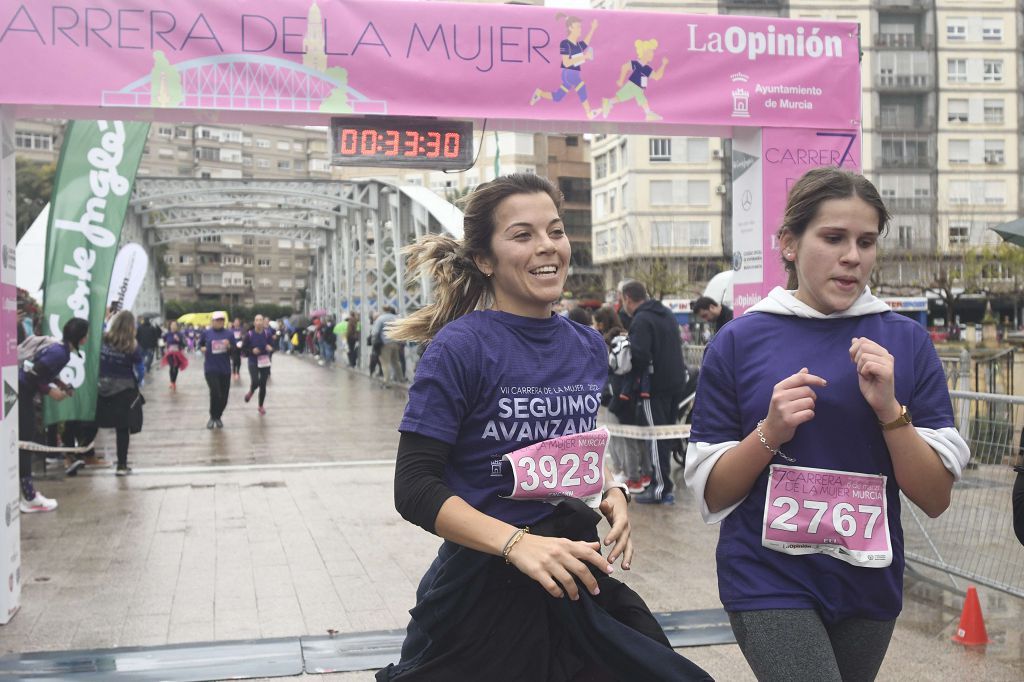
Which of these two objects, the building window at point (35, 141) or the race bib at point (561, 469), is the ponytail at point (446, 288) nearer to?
the race bib at point (561, 469)

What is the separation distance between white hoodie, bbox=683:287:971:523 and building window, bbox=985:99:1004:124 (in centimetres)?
7173

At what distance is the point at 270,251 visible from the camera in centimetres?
12331

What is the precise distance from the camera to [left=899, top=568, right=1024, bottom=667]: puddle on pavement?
532 centimetres

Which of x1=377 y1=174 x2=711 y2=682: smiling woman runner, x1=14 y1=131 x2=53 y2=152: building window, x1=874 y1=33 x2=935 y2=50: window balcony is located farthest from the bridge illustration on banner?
x1=14 y1=131 x2=53 y2=152: building window

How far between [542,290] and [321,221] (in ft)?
158

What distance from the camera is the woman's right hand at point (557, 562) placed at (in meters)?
2.23

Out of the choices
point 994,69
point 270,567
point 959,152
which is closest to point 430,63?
point 270,567

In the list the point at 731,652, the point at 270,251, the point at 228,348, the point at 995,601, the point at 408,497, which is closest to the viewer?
the point at 408,497

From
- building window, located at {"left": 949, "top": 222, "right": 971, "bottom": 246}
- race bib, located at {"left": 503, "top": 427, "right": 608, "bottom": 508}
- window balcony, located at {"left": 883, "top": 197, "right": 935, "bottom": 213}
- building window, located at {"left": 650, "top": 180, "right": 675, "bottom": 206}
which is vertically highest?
building window, located at {"left": 650, "top": 180, "right": 675, "bottom": 206}

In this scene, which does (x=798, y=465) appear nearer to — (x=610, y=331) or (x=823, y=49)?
(x=823, y=49)

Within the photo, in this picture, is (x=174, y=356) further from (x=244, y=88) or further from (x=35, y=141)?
(x=35, y=141)

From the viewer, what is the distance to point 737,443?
2.63 meters

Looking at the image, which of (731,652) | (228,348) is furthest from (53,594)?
(228,348)

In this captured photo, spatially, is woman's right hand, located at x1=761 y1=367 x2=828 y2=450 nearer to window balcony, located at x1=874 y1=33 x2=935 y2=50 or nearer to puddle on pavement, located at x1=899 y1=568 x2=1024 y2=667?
puddle on pavement, located at x1=899 y1=568 x2=1024 y2=667
